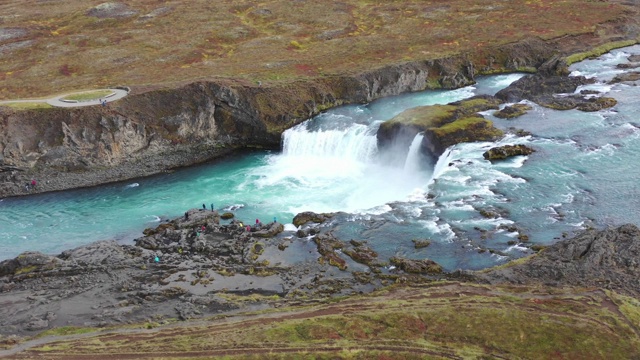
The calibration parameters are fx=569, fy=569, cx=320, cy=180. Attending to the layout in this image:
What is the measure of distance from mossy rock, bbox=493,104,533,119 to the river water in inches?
58.3

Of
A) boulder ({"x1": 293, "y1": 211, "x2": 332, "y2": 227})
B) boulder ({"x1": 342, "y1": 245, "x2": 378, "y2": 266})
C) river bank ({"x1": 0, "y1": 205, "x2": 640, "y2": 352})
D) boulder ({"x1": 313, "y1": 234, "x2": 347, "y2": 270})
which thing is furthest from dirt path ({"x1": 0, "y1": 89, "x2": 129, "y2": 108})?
boulder ({"x1": 342, "y1": 245, "x2": 378, "y2": 266})

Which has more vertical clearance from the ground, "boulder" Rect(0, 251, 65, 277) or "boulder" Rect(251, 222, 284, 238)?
"boulder" Rect(0, 251, 65, 277)

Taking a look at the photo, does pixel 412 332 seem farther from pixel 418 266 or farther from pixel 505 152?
pixel 505 152

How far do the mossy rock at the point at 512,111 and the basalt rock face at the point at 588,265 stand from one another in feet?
128

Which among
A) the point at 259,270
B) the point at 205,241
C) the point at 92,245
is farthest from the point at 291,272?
the point at 92,245

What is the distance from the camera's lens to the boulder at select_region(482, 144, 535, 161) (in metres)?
82.8

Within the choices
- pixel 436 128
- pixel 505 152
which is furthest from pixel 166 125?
pixel 505 152

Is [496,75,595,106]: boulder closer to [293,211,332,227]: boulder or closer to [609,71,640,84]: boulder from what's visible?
[609,71,640,84]: boulder

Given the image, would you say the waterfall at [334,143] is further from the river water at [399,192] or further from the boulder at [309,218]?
the boulder at [309,218]

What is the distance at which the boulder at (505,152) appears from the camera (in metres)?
82.8

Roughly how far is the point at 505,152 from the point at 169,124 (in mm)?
55412

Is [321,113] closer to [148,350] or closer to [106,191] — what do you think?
[106,191]

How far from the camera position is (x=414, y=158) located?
8838cm

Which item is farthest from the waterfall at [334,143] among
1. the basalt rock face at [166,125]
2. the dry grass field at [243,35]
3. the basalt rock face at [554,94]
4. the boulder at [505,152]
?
the basalt rock face at [554,94]
